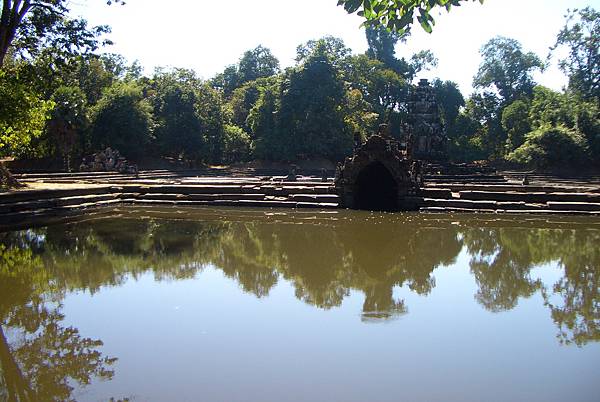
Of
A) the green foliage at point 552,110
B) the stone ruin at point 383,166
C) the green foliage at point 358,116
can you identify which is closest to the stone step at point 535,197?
the stone ruin at point 383,166

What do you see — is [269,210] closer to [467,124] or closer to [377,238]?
[377,238]

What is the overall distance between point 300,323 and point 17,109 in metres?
13.3

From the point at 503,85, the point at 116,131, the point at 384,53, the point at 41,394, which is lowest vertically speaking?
the point at 41,394

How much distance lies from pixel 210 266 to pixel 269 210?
8086 mm

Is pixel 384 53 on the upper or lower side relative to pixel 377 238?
upper

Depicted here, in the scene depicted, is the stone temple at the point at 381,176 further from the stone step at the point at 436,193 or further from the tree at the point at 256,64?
the tree at the point at 256,64

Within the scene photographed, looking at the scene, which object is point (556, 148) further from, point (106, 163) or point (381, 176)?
point (106, 163)

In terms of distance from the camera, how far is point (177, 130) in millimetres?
39906

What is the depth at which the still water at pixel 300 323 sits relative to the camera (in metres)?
3.67

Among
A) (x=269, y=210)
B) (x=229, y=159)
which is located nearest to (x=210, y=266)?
(x=269, y=210)

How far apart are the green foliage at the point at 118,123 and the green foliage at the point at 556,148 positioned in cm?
2829

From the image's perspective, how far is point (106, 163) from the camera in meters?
33.8

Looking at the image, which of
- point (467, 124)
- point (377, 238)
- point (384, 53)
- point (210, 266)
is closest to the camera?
point (210, 266)

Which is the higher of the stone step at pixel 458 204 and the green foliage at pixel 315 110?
the green foliage at pixel 315 110
